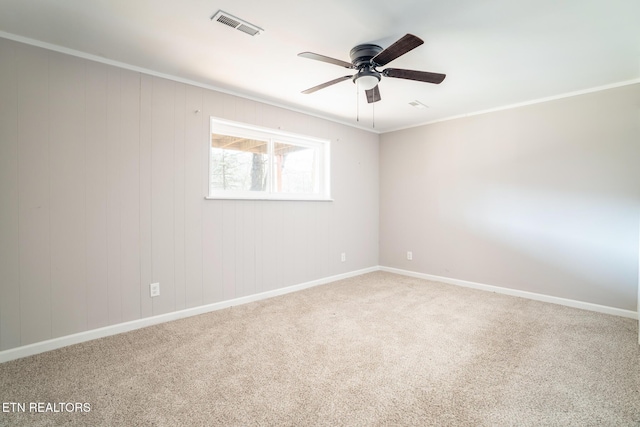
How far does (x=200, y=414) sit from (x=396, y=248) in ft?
12.7

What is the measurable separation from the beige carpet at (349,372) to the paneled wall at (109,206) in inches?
13.2

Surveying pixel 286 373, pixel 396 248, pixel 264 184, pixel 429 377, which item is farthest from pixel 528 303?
pixel 264 184

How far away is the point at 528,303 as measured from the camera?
3.45 meters

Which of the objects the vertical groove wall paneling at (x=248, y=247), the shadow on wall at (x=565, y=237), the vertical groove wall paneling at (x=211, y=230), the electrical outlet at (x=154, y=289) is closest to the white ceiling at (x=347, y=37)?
the vertical groove wall paneling at (x=211, y=230)

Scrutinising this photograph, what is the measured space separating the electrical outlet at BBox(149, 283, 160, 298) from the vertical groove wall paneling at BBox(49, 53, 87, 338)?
49 cm

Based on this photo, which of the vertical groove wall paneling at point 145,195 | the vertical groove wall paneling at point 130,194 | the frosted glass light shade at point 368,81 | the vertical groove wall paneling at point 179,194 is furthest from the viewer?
the vertical groove wall paneling at point 179,194

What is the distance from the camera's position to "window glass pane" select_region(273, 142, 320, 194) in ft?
12.7

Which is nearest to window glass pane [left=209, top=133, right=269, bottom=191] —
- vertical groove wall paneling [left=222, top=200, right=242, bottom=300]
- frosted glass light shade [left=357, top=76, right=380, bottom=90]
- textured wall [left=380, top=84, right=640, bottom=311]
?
vertical groove wall paneling [left=222, top=200, right=242, bottom=300]

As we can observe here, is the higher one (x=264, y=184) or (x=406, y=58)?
(x=406, y=58)

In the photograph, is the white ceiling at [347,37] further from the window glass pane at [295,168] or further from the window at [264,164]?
the window glass pane at [295,168]

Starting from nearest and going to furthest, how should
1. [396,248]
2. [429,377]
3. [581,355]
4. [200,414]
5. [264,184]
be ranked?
1. [200,414]
2. [429,377]
3. [581,355]
4. [264,184]
5. [396,248]

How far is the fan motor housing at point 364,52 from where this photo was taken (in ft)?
7.48

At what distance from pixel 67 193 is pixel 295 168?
242 cm

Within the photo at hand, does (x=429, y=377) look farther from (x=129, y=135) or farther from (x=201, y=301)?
(x=129, y=135)
